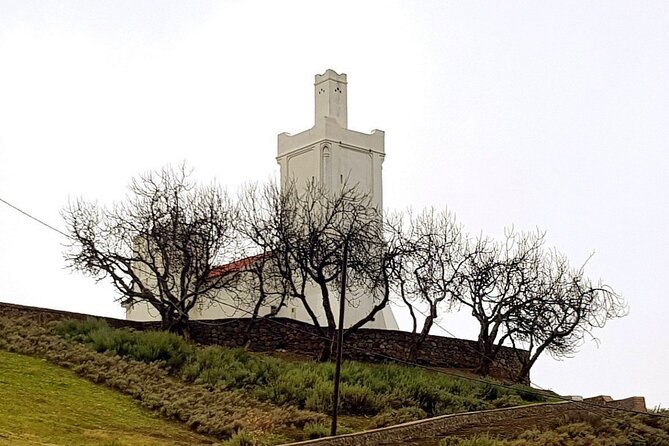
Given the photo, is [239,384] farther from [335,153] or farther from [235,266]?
[335,153]

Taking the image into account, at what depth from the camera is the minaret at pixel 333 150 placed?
43.6 metres

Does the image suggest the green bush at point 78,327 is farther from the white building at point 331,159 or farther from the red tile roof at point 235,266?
the white building at point 331,159

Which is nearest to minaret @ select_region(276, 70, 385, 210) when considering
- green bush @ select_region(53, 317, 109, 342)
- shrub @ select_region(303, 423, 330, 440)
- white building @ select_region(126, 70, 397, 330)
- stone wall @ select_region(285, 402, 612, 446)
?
white building @ select_region(126, 70, 397, 330)

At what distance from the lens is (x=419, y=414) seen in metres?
26.9

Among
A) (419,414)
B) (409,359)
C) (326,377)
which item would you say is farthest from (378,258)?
(419,414)

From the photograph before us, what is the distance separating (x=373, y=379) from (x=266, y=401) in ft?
13.9

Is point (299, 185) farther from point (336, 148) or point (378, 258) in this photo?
point (378, 258)

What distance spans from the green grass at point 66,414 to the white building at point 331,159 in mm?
15137

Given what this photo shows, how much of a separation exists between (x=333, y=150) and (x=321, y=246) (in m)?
8.81

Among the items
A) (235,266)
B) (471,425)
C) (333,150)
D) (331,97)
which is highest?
(331,97)

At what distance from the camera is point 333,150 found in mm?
43750

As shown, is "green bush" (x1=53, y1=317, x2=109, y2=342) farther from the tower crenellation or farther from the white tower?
the tower crenellation

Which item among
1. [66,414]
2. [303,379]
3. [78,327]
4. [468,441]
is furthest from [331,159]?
[66,414]

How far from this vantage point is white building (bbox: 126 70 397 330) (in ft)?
138
